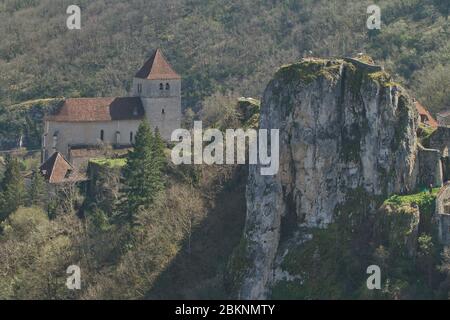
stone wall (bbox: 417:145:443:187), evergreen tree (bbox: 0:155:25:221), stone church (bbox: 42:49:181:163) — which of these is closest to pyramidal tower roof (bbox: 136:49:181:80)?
stone church (bbox: 42:49:181:163)

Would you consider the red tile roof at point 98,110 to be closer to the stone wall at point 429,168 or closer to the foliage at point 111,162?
the foliage at point 111,162

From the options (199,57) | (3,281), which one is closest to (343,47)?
(199,57)

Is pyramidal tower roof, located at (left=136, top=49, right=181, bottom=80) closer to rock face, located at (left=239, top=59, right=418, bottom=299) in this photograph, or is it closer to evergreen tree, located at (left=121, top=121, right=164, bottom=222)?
evergreen tree, located at (left=121, top=121, right=164, bottom=222)

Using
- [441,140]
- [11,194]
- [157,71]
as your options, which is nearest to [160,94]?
[157,71]

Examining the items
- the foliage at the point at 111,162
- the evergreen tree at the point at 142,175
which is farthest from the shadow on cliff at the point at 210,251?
the foliage at the point at 111,162

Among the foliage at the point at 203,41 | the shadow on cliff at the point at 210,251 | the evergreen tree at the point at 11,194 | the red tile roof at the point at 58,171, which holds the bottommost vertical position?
the shadow on cliff at the point at 210,251

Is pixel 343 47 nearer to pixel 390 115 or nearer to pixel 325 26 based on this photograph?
pixel 325 26

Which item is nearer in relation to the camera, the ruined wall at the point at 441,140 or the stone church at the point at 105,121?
the ruined wall at the point at 441,140
